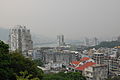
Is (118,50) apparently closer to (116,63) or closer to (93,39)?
(116,63)

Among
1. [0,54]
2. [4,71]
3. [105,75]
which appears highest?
[0,54]

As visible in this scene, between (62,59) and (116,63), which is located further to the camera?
(62,59)

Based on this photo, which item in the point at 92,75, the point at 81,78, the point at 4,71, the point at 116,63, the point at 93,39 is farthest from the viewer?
the point at 93,39

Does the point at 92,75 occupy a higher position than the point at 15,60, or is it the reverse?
the point at 15,60

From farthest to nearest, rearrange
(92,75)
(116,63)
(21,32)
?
(21,32) → (116,63) → (92,75)

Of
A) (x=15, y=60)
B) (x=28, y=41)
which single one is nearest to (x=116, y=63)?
(x=15, y=60)

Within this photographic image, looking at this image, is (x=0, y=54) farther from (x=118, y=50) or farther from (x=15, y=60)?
(x=118, y=50)

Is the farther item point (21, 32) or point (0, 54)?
point (21, 32)

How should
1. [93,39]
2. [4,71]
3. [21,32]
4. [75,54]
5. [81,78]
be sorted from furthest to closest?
[93,39] → [21,32] → [75,54] → [81,78] → [4,71]

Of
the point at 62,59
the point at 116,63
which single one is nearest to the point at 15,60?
the point at 116,63
